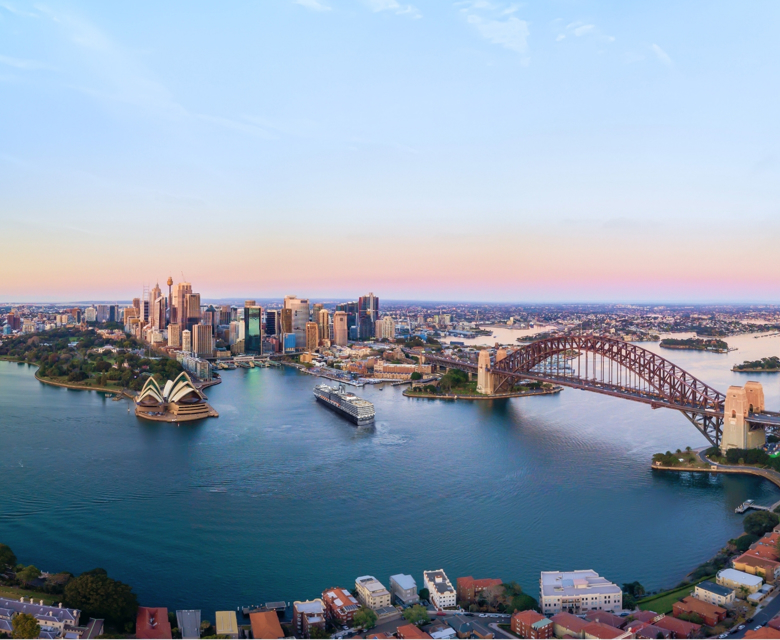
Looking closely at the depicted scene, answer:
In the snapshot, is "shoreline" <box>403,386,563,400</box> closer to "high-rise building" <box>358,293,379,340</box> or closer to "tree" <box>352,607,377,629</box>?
"tree" <box>352,607,377,629</box>

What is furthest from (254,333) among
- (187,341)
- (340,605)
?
(340,605)

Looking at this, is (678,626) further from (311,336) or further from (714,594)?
(311,336)

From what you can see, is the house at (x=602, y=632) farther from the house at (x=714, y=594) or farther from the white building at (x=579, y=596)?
the house at (x=714, y=594)

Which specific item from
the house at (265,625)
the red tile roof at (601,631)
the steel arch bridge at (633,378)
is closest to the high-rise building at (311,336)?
the steel arch bridge at (633,378)

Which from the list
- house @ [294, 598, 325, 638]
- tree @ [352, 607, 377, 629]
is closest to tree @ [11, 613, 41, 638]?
house @ [294, 598, 325, 638]

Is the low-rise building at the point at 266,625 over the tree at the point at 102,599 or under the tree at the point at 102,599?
under
